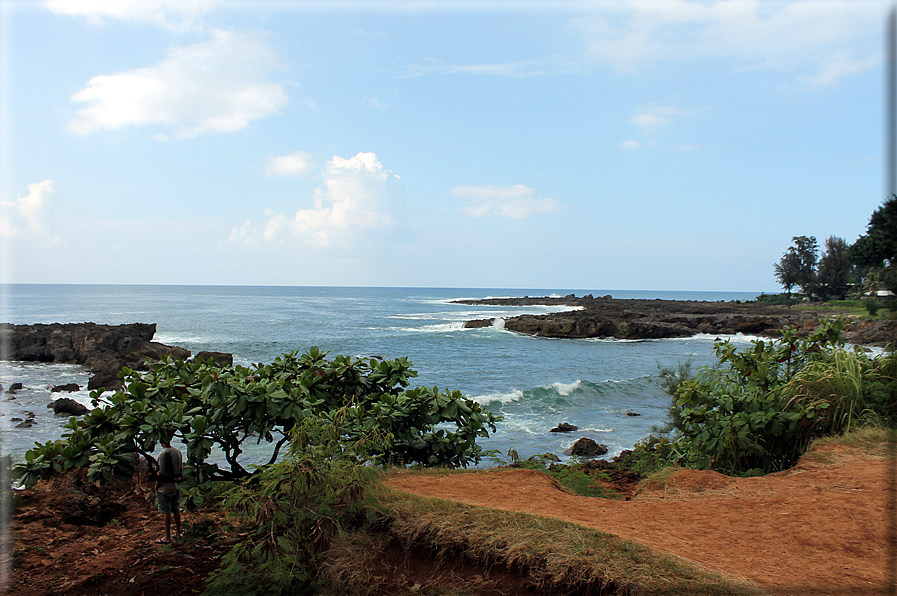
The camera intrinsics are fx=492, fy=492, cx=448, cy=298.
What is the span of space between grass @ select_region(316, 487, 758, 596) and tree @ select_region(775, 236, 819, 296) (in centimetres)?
8155

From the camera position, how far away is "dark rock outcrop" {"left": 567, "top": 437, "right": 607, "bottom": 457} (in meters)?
11.6

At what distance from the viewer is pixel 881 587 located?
3.24 m

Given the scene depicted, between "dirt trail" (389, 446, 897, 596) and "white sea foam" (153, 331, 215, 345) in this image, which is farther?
"white sea foam" (153, 331, 215, 345)

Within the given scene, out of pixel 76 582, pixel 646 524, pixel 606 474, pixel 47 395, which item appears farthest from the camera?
pixel 47 395

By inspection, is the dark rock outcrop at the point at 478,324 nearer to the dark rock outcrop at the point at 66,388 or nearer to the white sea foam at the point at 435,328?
the white sea foam at the point at 435,328

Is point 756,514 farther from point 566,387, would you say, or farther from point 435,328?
point 435,328

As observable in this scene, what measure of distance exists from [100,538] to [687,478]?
615 cm

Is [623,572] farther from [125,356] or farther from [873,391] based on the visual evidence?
[125,356]

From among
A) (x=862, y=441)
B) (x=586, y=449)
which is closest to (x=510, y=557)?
(x=862, y=441)

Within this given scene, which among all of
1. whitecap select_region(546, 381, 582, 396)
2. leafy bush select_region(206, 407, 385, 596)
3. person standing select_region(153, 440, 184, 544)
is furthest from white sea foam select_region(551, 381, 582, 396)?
person standing select_region(153, 440, 184, 544)

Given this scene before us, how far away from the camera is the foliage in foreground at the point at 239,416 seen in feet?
15.5

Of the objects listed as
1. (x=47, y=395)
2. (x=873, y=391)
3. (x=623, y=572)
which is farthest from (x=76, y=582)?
(x=47, y=395)

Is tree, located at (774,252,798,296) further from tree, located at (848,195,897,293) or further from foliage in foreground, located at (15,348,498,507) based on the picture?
foliage in foreground, located at (15,348,498,507)

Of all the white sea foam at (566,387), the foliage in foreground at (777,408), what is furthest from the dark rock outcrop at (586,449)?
the white sea foam at (566,387)
